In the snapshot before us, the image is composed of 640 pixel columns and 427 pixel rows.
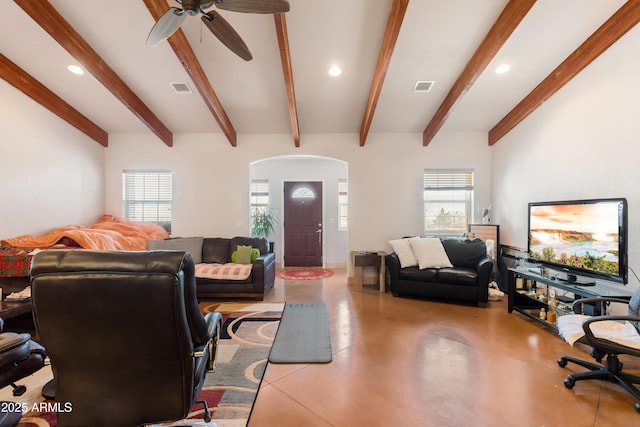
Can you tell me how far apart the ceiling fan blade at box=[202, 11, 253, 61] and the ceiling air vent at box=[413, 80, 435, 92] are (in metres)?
2.38

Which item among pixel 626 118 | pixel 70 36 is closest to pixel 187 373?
pixel 70 36

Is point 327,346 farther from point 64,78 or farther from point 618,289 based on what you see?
point 64,78

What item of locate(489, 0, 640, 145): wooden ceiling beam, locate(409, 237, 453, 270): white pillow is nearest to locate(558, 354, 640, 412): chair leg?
locate(409, 237, 453, 270): white pillow

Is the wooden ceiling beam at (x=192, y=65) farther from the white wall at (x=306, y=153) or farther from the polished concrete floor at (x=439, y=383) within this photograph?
the polished concrete floor at (x=439, y=383)

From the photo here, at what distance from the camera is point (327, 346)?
2592 millimetres

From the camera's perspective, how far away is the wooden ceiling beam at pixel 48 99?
3422 mm

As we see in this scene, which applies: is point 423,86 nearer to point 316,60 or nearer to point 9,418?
point 316,60

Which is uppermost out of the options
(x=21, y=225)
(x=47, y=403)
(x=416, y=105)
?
(x=416, y=105)

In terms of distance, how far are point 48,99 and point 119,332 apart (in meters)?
4.68

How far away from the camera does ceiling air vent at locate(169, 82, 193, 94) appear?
12.5 feet

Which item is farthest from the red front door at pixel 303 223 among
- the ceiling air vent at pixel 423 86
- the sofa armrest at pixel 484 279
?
the sofa armrest at pixel 484 279

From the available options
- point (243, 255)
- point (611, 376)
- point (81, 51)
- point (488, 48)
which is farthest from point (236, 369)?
point (488, 48)

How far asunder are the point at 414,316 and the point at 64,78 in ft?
18.1

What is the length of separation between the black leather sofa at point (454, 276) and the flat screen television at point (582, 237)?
0.70m
